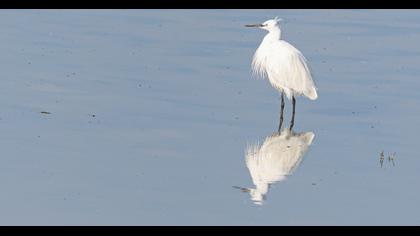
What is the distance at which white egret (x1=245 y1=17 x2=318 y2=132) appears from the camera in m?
15.8

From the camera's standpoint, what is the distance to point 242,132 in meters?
13.9

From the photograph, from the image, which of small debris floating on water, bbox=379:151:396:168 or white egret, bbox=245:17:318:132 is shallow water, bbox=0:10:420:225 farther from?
white egret, bbox=245:17:318:132

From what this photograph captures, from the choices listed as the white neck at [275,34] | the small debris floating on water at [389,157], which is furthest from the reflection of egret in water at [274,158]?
the white neck at [275,34]

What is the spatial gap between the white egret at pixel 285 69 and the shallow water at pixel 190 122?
0.88 feet

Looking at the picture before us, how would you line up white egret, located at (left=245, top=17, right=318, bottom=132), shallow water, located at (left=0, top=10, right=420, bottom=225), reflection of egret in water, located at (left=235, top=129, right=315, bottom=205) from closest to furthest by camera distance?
shallow water, located at (left=0, top=10, right=420, bottom=225) → reflection of egret in water, located at (left=235, top=129, right=315, bottom=205) → white egret, located at (left=245, top=17, right=318, bottom=132)

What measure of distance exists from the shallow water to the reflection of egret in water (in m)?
0.06

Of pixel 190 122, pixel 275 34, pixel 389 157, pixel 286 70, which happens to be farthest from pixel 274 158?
pixel 275 34

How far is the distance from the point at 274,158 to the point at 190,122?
1.74 m

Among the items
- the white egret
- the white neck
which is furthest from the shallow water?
the white neck

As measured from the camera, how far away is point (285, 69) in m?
16.0

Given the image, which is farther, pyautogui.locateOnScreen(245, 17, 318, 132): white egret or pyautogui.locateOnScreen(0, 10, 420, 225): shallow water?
pyautogui.locateOnScreen(245, 17, 318, 132): white egret

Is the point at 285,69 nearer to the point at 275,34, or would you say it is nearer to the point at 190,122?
the point at 275,34
